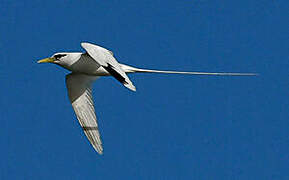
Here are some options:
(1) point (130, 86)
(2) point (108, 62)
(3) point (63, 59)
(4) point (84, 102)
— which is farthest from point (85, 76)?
(1) point (130, 86)

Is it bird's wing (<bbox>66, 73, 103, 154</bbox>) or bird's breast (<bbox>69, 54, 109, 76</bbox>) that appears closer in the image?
bird's breast (<bbox>69, 54, 109, 76</bbox>)

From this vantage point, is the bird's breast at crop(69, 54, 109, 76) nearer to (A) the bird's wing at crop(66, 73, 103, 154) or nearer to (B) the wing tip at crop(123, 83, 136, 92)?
(A) the bird's wing at crop(66, 73, 103, 154)

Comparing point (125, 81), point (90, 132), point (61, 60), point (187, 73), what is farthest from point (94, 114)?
point (125, 81)

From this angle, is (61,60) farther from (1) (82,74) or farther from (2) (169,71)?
(2) (169,71)

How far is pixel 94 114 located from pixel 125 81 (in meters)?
4.83

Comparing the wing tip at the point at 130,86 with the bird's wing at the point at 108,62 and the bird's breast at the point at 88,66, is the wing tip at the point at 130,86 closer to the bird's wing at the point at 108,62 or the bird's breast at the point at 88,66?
the bird's wing at the point at 108,62

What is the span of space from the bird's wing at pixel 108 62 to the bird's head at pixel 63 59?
4.42ft

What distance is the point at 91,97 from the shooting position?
1841 cm

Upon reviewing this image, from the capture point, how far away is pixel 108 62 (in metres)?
14.6

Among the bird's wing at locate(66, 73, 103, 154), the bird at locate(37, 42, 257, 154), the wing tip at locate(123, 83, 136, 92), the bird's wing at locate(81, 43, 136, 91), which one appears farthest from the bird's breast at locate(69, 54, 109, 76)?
the wing tip at locate(123, 83, 136, 92)

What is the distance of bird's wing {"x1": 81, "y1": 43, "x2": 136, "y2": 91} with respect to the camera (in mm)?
13503

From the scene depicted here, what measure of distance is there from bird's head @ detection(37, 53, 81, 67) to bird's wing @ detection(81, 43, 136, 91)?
1.35 metres

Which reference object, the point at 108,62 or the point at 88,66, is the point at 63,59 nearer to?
the point at 88,66

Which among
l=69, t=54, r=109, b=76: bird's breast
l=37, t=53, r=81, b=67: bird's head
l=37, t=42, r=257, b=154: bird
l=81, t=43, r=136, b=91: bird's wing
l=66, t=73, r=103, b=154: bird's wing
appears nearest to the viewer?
l=81, t=43, r=136, b=91: bird's wing
